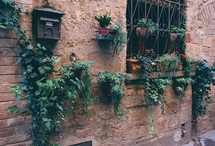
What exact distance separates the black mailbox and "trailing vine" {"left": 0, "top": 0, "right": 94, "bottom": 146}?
15 centimetres

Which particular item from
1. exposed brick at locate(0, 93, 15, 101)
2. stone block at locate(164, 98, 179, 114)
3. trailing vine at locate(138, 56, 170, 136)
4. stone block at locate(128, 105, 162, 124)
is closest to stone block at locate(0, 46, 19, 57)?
exposed brick at locate(0, 93, 15, 101)

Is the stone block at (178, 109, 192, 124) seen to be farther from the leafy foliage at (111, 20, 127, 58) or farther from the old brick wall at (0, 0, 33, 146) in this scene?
the old brick wall at (0, 0, 33, 146)

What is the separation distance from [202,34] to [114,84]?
2704 millimetres

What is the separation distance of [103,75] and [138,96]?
89cm

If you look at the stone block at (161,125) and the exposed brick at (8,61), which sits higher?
the exposed brick at (8,61)

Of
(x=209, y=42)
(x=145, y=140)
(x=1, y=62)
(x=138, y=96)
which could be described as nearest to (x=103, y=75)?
Answer: (x=138, y=96)

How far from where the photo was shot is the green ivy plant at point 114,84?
8.38 feet

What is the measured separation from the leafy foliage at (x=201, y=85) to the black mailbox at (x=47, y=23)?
307 cm

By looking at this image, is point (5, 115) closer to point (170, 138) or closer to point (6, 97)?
point (6, 97)

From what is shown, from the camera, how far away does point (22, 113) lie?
2.06 m

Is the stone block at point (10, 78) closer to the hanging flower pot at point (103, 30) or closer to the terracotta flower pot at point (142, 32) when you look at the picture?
the hanging flower pot at point (103, 30)

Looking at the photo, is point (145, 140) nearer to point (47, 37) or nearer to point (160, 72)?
point (160, 72)

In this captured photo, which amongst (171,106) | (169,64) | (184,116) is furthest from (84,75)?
(184,116)

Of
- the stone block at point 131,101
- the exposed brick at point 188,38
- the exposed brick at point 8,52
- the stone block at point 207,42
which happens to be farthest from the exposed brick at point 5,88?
the stone block at point 207,42
